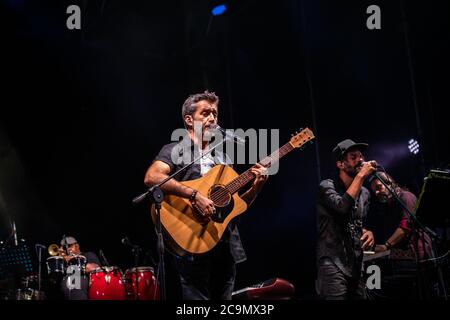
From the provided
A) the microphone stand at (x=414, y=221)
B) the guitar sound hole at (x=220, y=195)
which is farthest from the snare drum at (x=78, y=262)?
the microphone stand at (x=414, y=221)

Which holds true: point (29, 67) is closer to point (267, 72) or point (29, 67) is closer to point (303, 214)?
point (267, 72)

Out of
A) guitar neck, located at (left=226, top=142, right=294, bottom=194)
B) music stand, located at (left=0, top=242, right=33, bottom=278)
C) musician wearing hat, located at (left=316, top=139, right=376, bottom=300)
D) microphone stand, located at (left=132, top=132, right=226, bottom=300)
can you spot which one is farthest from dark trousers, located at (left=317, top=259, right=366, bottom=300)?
music stand, located at (left=0, top=242, right=33, bottom=278)

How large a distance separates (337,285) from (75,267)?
17.9ft

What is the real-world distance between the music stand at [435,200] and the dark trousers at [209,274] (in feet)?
5.54

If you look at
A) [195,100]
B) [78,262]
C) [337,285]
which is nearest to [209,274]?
[337,285]

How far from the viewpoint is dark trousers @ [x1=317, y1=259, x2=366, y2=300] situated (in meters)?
4.58

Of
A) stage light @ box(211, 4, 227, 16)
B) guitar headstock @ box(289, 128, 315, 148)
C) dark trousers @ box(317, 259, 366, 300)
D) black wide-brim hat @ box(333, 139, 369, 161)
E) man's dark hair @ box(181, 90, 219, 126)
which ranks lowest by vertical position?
dark trousers @ box(317, 259, 366, 300)

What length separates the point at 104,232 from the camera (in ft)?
31.9

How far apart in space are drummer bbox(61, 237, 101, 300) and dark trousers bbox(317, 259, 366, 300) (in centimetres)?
526

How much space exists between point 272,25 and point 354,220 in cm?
495

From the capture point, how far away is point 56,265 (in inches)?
339

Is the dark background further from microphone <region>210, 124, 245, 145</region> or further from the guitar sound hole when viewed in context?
the guitar sound hole
